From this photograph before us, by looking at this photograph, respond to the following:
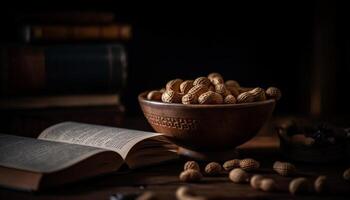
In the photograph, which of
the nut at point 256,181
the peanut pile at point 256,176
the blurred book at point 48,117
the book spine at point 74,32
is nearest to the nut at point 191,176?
the peanut pile at point 256,176

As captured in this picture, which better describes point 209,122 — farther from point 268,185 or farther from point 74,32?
point 74,32

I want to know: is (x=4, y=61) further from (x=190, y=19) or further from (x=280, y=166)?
(x=280, y=166)

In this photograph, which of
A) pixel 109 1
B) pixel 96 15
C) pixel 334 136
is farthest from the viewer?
pixel 109 1

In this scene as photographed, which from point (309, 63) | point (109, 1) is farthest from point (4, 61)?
point (309, 63)

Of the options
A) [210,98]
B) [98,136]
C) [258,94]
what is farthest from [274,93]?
[98,136]

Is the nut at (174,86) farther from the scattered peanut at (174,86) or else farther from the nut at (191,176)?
the nut at (191,176)
